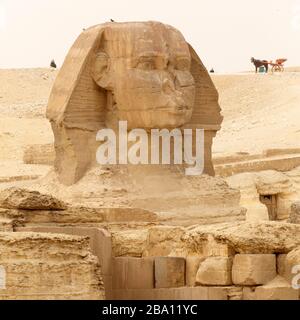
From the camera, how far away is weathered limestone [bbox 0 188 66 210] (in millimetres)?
19453

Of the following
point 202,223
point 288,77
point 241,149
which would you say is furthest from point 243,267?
point 288,77

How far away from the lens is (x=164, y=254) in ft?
63.8

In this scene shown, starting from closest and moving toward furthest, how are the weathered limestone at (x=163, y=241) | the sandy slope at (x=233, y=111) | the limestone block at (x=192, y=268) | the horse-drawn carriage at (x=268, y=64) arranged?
the limestone block at (x=192, y=268) → the weathered limestone at (x=163, y=241) → the sandy slope at (x=233, y=111) → the horse-drawn carriage at (x=268, y=64)

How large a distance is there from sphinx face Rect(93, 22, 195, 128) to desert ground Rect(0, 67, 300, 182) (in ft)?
27.2

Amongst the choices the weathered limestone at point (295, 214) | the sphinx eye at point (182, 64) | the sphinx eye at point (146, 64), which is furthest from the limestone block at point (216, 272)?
the sphinx eye at point (182, 64)

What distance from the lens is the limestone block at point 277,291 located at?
1705 cm

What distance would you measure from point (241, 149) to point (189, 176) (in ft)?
52.8

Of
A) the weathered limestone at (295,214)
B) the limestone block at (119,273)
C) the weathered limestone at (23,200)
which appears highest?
the weathered limestone at (23,200)

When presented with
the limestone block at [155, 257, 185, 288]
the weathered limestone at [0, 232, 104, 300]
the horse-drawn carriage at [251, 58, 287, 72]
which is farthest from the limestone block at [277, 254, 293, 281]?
the horse-drawn carriage at [251, 58, 287, 72]

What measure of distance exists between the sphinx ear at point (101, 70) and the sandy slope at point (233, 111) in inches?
570

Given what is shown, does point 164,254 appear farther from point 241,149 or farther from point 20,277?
point 241,149

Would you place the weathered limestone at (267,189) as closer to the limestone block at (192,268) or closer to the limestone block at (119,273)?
the limestone block at (119,273)

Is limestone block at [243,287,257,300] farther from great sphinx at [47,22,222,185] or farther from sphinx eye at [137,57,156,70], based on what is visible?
sphinx eye at [137,57,156,70]

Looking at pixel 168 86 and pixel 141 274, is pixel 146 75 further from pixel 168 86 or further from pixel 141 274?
pixel 141 274
